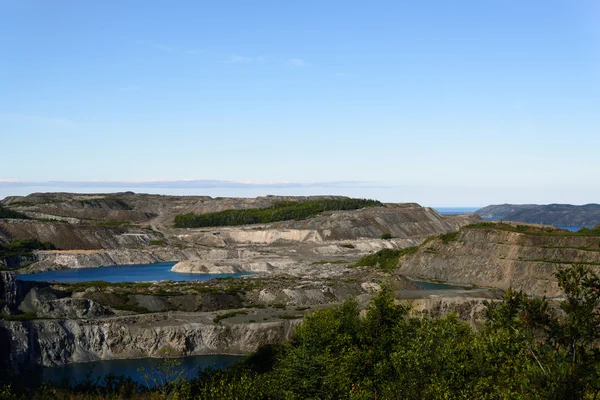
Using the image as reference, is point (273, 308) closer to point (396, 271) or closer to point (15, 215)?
point (396, 271)

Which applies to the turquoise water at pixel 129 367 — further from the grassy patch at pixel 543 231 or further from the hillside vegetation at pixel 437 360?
the grassy patch at pixel 543 231

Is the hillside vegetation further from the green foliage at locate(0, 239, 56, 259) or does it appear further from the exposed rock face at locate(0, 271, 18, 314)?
the green foliage at locate(0, 239, 56, 259)

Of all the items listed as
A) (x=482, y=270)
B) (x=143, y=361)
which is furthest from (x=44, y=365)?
(x=482, y=270)

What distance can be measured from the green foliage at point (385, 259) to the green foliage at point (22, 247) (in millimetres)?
77222

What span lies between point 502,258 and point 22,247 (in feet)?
358

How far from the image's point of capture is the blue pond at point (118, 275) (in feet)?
395

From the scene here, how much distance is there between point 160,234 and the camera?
623 ft

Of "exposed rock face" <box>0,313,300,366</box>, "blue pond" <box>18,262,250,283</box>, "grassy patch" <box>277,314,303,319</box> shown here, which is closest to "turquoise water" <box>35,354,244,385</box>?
"exposed rock face" <box>0,313,300,366</box>

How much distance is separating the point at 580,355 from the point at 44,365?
4955 centimetres

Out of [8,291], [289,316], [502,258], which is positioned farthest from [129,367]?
[502,258]

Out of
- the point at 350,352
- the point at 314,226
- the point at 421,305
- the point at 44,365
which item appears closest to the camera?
the point at 350,352

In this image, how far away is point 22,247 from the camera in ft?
480

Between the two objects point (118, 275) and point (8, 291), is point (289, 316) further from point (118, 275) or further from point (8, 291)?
point (118, 275)

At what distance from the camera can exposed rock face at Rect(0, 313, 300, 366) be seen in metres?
58.7
